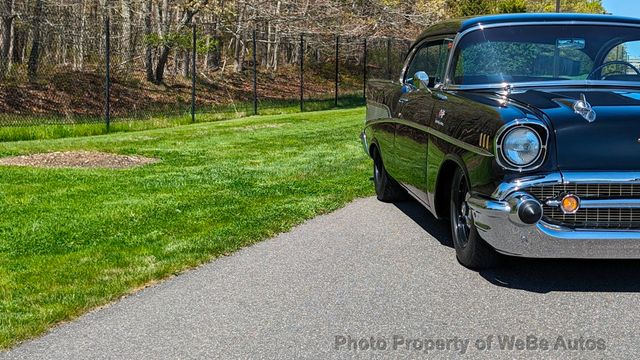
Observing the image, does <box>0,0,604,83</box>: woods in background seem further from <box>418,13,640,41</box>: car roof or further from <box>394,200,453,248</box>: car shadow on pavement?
<box>418,13,640,41</box>: car roof

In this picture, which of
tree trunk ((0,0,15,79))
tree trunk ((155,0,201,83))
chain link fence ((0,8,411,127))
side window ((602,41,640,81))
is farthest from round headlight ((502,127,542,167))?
tree trunk ((155,0,201,83))

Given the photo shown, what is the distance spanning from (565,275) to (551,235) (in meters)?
0.79

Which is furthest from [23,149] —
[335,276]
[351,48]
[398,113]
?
[351,48]

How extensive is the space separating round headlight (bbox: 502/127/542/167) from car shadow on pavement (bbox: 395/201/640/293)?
2.91ft

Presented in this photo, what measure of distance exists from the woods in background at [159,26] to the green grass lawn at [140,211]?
898 cm

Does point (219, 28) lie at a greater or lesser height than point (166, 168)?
greater

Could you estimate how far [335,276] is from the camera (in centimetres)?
544

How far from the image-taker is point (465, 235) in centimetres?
562

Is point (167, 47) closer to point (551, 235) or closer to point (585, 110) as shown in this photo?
point (585, 110)

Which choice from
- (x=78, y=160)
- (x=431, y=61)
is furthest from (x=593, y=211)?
(x=78, y=160)

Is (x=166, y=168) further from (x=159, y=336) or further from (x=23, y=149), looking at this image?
(x=159, y=336)

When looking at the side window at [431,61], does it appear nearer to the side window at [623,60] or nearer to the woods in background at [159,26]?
the side window at [623,60]

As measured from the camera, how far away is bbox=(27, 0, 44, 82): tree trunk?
21.1 meters

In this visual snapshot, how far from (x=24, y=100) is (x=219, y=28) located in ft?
31.6
